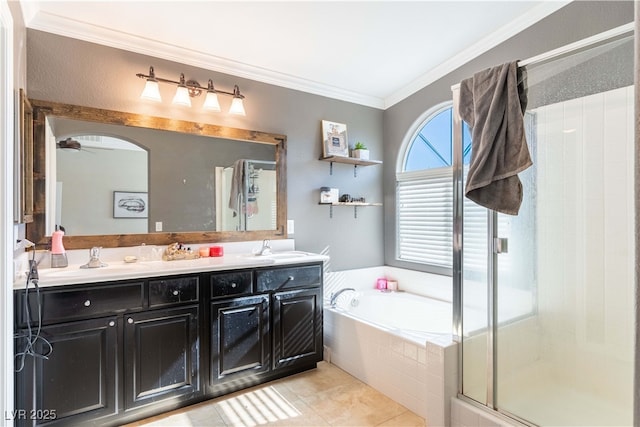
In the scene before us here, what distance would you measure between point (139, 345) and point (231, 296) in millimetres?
585

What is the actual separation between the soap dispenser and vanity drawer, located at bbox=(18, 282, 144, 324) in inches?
17.0

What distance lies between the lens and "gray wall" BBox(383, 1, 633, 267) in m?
2.20

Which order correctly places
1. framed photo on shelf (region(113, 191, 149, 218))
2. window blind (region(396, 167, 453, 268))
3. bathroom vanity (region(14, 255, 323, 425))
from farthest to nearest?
window blind (region(396, 167, 453, 268)), framed photo on shelf (region(113, 191, 149, 218)), bathroom vanity (region(14, 255, 323, 425))

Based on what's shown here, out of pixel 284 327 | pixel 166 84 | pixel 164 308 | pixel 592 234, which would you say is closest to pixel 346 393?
pixel 284 327

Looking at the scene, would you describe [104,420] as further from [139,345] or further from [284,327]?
[284,327]

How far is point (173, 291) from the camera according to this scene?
2061 mm

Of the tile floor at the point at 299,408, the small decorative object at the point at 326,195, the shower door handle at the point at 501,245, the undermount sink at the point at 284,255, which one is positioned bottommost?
the tile floor at the point at 299,408

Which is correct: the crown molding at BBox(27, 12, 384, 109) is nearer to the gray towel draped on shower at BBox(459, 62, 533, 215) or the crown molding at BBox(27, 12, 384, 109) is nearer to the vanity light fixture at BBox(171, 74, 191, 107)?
the vanity light fixture at BBox(171, 74, 191, 107)

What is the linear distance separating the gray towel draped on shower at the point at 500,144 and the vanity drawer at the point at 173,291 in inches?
67.2

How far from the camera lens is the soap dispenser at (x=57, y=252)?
6.69 feet

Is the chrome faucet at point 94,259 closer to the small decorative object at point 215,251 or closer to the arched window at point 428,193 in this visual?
the small decorative object at point 215,251

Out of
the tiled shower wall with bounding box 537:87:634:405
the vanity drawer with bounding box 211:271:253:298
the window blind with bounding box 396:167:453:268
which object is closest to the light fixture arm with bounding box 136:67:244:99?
the vanity drawer with bounding box 211:271:253:298

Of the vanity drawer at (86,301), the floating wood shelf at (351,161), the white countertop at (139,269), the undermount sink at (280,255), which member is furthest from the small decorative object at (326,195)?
the vanity drawer at (86,301)

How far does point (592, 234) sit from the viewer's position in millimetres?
1924
